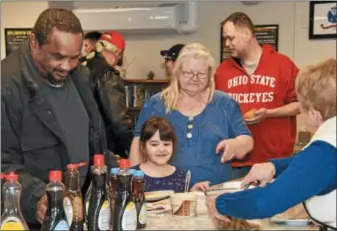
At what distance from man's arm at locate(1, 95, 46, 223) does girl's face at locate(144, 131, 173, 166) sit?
0.52 metres

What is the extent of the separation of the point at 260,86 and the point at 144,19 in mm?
1732

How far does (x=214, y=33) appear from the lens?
12.0 feet

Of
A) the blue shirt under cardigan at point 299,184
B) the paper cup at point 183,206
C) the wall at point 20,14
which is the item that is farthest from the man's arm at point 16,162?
the wall at point 20,14

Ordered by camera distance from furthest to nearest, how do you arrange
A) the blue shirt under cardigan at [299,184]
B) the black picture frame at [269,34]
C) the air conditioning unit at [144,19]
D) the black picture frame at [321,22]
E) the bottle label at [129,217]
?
the air conditioning unit at [144,19] < the black picture frame at [269,34] < the black picture frame at [321,22] < the bottle label at [129,217] < the blue shirt under cardigan at [299,184]

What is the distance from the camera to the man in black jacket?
1.24m

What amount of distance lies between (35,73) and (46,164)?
240 millimetres

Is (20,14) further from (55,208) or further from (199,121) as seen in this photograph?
(55,208)

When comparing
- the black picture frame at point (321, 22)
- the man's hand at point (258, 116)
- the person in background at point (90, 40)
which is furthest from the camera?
the black picture frame at point (321, 22)

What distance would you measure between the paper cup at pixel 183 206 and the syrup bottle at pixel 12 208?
0.40 m

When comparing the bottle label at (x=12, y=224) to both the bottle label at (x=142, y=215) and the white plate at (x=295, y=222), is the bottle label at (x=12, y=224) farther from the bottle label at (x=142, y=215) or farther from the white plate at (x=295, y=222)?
the white plate at (x=295, y=222)

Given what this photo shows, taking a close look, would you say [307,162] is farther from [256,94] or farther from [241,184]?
[256,94]

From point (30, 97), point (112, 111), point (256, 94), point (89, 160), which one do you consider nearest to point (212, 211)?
point (89, 160)

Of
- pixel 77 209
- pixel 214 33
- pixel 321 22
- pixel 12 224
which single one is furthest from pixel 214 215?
pixel 214 33

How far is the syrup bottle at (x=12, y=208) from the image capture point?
1039 millimetres
